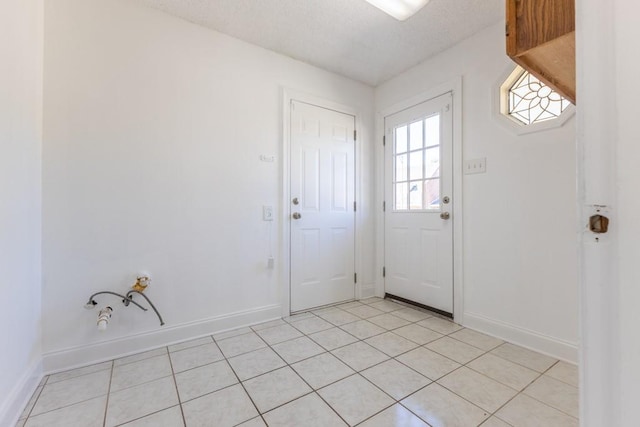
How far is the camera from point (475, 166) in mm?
2354

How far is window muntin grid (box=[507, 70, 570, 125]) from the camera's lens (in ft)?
6.41

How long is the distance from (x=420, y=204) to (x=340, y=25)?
5.72 feet

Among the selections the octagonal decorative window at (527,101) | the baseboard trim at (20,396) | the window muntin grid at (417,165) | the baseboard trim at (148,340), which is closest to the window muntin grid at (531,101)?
the octagonal decorative window at (527,101)

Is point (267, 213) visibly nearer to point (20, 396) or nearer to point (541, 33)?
point (20, 396)

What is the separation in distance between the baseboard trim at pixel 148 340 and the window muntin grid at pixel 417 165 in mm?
1709

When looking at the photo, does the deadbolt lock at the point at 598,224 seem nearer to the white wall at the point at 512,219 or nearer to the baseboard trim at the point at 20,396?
the white wall at the point at 512,219

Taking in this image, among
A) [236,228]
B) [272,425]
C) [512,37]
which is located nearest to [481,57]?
[512,37]

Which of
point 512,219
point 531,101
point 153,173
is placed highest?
point 531,101

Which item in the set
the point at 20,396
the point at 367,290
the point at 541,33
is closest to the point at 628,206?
the point at 541,33

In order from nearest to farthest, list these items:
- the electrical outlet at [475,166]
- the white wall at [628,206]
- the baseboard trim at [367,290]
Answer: the white wall at [628,206], the electrical outlet at [475,166], the baseboard trim at [367,290]

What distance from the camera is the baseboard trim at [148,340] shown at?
1.75 meters

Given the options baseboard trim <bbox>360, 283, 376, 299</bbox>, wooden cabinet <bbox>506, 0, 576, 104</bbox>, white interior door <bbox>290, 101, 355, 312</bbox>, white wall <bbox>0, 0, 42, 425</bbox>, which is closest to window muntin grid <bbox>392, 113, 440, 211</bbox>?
white interior door <bbox>290, 101, 355, 312</bbox>

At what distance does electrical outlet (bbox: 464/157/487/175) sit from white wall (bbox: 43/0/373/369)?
1662 millimetres

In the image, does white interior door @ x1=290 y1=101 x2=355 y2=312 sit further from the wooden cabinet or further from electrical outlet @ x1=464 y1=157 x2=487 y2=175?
the wooden cabinet
